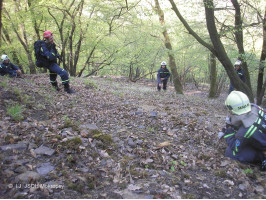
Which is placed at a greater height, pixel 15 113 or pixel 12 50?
pixel 12 50

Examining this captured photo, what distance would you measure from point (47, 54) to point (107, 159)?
15.8ft

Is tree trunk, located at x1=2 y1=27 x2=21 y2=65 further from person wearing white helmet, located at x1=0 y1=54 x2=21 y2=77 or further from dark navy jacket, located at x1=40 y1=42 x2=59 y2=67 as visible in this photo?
dark navy jacket, located at x1=40 y1=42 x2=59 y2=67

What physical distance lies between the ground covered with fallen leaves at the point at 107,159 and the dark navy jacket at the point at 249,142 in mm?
197

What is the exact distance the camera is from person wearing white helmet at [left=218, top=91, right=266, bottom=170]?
363cm

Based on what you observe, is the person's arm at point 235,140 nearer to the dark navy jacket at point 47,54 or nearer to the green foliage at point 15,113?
the green foliage at point 15,113

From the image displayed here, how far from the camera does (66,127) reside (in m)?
4.40

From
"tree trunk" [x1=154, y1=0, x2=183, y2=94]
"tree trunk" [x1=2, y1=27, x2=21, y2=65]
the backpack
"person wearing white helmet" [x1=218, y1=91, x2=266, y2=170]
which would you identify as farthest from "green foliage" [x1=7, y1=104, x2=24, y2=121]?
"tree trunk" [x1=2, y1=27, x2=21, y2=65]

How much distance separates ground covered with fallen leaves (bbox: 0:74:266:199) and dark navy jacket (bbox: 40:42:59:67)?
1.72m

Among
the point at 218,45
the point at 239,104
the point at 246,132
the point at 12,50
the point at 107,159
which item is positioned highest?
the point at 12,50

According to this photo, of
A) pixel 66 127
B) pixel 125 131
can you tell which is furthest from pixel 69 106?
pixel 125 131

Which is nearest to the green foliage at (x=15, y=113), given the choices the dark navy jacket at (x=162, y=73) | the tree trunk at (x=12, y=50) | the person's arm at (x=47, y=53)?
the person's arm at (x=47, y=53)

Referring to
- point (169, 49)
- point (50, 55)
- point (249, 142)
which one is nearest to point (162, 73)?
point (169, 49)

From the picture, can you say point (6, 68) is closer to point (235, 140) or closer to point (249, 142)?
point (235, 140)

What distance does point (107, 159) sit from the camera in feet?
11.4
